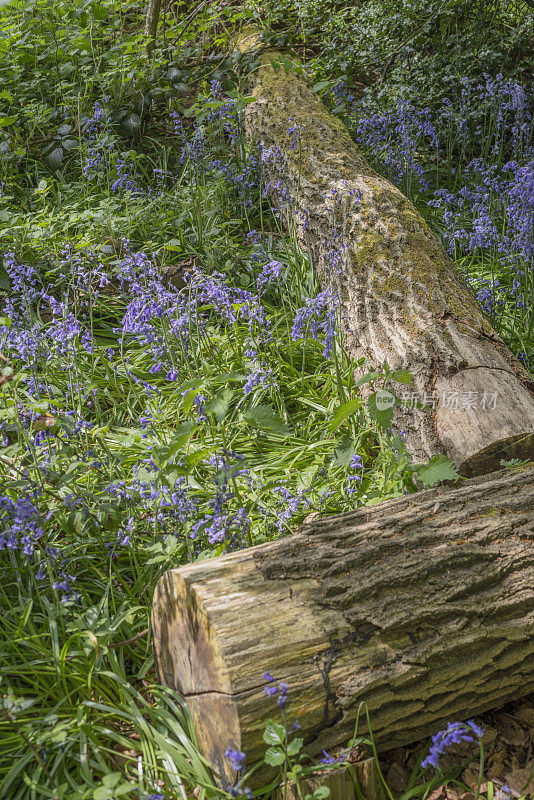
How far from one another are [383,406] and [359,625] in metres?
0.80

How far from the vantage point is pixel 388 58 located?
5.89 m

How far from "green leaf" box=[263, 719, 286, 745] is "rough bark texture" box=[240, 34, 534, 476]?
1.21 m

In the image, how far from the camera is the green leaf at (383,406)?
2211 millimetres

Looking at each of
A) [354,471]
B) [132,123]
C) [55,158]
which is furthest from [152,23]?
[354,471]

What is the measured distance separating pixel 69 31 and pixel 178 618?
5.47 meters

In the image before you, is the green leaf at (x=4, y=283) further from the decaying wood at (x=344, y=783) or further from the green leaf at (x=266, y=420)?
the decaying wood at (x=344, y=783)

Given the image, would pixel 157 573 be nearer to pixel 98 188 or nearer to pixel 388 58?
pixel 98 188

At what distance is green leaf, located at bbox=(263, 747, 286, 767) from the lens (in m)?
1.47

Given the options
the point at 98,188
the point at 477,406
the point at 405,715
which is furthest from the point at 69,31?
the point at 405,715

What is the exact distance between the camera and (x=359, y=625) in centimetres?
168

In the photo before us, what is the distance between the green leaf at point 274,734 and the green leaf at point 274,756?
0.07ft

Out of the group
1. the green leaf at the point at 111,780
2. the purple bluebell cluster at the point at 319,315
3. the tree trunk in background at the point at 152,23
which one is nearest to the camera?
the green leaf at the point at 111,780

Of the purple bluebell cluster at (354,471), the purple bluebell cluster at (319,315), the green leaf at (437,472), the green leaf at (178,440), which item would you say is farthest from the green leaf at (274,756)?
the purple bluebell cluster at (319,315)
